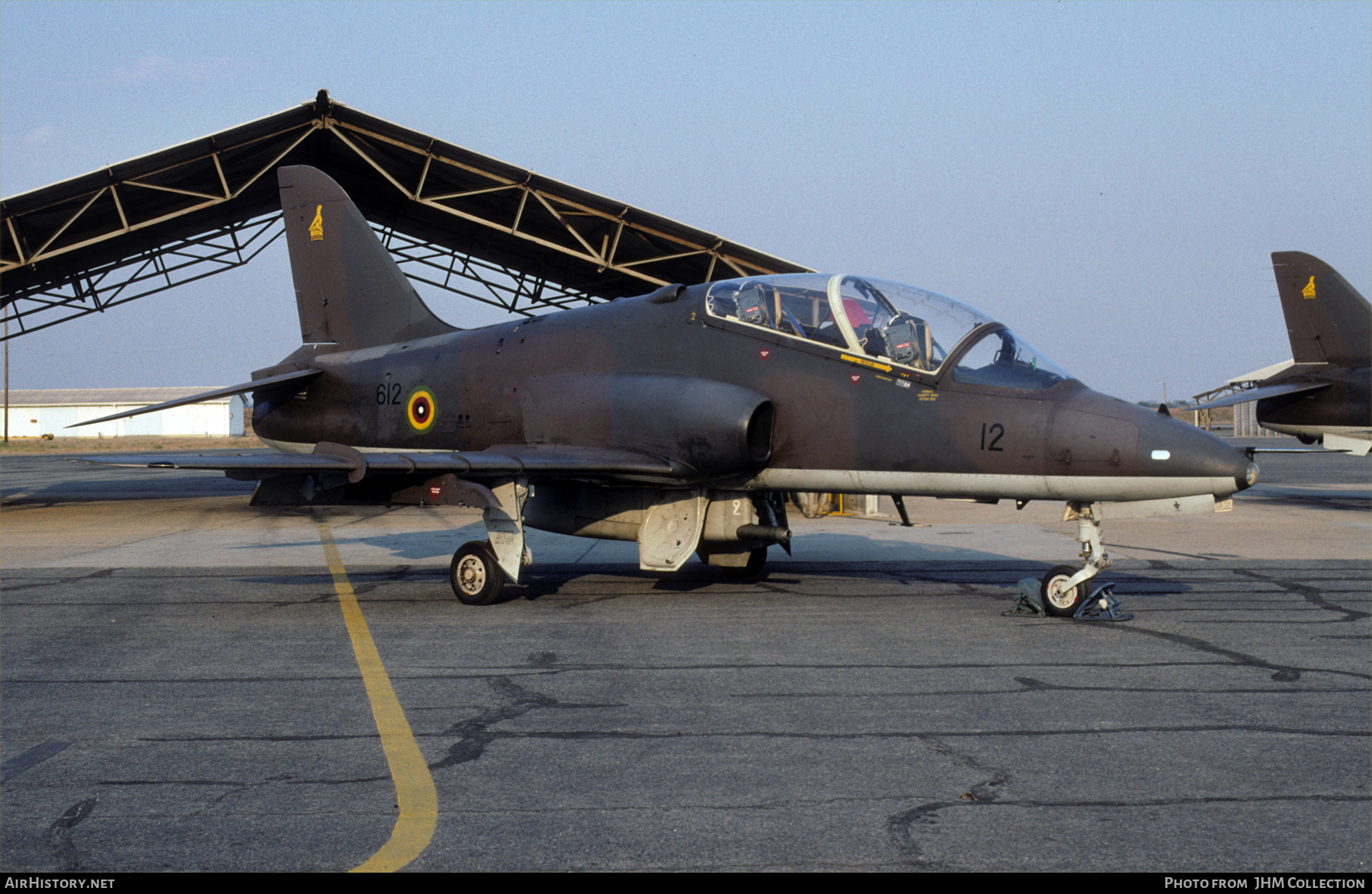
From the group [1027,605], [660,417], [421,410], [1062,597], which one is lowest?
[1027,605]

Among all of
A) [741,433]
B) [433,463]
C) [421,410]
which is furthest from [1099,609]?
[421,410]

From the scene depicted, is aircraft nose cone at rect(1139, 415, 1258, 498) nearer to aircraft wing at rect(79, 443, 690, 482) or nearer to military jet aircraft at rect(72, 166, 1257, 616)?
military jet aircraft at rect(72, 166, 1257, 616)

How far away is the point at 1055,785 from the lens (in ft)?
15.6

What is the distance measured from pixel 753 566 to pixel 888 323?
361cm

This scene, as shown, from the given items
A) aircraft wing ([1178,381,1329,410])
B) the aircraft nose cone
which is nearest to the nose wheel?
the aircraft nose cone

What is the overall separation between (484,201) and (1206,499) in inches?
746

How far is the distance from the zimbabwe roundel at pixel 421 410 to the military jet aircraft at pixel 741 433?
0.04 m

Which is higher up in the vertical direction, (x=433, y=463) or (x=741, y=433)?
(x=741, y=433)

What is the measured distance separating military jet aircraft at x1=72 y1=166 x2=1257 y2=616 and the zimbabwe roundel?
0.04 meters

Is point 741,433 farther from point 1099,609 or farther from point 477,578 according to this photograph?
point 1099,609

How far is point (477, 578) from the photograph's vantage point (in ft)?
34.0

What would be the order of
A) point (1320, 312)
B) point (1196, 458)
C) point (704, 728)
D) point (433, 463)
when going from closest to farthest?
point (704, 728) → point (1196, 458) → point (433, 463) → point (1320, 312)

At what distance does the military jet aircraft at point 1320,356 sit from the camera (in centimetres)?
2227

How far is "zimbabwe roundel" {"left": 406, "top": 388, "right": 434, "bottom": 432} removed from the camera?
13.0 m
